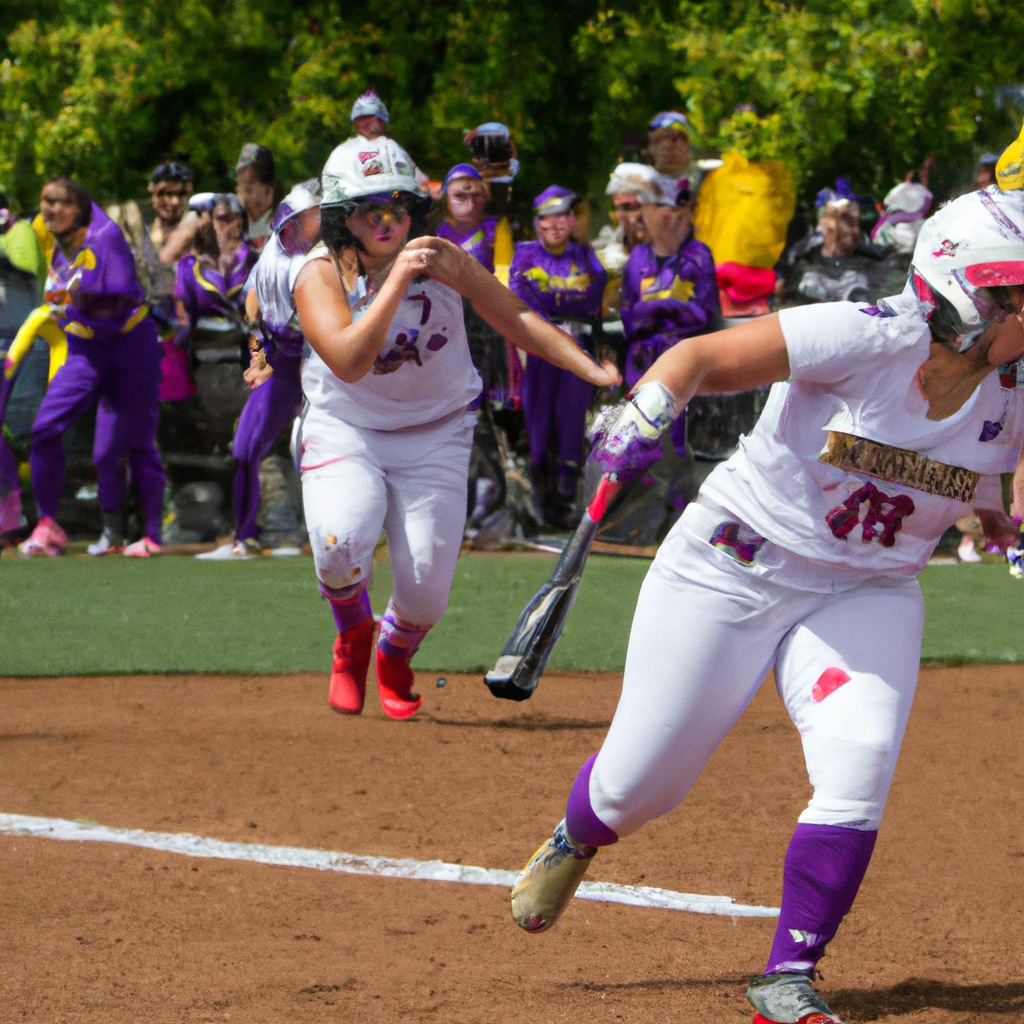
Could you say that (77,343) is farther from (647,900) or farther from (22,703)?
(647,900)

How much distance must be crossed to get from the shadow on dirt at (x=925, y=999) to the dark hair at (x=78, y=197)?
24.1 feet

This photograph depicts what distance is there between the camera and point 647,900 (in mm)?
4059

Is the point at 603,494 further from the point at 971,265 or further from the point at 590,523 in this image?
the point at 971,265

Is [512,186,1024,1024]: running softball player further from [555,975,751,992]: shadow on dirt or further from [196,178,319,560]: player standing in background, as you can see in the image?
[196,178,319,560]: player standing in background

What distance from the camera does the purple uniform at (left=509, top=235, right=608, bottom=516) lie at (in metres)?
9.39

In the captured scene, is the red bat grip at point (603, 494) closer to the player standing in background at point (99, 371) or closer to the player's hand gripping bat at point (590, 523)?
the player's hand gripping bat at point (590, 523)


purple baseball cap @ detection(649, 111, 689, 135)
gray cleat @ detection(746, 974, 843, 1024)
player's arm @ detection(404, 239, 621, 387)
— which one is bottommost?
gray cleat @ detection(746, 974, 843, 1024)

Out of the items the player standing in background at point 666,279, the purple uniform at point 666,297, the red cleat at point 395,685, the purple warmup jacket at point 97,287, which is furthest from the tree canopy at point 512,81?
the red cleat at point 395,685

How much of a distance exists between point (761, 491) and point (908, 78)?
878 centimetres

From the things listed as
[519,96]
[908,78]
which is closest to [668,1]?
[519,96]

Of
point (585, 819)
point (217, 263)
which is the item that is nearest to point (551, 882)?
point (585, 819)

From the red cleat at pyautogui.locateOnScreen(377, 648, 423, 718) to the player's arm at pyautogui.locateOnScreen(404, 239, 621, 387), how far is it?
1687 mm

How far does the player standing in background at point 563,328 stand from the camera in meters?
9.39

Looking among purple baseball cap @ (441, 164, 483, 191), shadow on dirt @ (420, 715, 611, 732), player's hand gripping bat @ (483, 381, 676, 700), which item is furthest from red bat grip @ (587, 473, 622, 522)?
purple baseball cap @ (441, 164, 483, 191)
